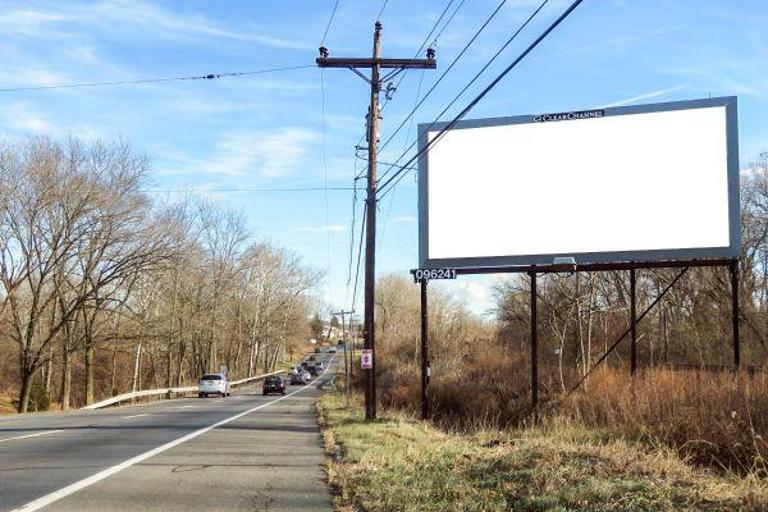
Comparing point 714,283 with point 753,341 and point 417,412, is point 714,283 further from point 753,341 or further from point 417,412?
point 417,412

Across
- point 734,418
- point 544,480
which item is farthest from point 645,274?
point 544,480

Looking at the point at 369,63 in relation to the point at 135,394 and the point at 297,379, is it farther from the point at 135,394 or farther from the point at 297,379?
the point at 297,379

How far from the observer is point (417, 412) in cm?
2492

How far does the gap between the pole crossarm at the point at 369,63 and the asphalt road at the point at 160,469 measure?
1032 cm

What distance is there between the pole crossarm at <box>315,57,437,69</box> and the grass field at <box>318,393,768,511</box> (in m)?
12.2

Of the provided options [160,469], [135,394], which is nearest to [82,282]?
[135,394]

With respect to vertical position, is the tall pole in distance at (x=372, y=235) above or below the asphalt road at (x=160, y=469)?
above

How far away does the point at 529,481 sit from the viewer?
26.0 ft

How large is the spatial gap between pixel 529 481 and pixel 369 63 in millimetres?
15364

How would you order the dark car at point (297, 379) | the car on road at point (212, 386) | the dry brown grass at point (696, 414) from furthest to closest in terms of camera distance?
the dark car at point (297, 379)
the car on road at point (212, 386)
the dry brown grass at point (696, 414)

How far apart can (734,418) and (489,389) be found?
1428cm

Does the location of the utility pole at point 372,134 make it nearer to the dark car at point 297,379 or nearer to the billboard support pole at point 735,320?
the billboard support pole at point 735,320

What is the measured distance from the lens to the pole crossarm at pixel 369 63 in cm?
2084

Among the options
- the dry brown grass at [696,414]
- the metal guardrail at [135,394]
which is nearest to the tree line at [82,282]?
the metal guardrail at [135,394]
